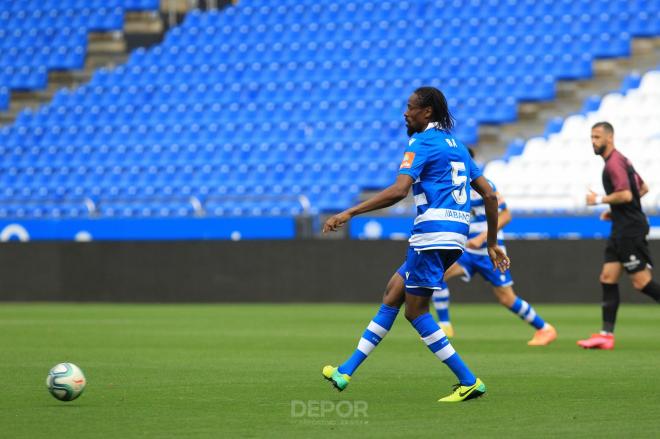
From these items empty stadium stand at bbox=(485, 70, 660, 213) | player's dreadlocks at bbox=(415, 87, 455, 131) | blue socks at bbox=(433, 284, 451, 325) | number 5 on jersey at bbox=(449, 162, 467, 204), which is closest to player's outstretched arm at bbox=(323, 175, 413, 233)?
number 5 on jersey at bbox=(449, 162, 467, 204)

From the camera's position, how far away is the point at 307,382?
934 cm

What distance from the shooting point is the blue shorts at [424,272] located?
26.5 feet

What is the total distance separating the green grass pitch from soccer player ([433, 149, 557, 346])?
9.6 inches

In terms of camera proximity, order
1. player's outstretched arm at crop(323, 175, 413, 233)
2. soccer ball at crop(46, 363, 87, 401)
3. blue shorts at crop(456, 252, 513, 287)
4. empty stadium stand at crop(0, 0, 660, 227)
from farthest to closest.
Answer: empty stadium stand at crop(0, 0, 660, 227) → blue shorts at crop(456, 252, 513, 287) → soccer ball at crop(46, 363, 87, 401) → player's outstretched arm at crop(323, 175, 413, 233)

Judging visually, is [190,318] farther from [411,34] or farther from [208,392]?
[411,34]

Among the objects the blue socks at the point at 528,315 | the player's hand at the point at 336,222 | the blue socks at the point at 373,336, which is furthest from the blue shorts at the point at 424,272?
the blue socks at the point at 528,315

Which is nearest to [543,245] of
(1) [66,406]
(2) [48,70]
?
(1) [66,406]

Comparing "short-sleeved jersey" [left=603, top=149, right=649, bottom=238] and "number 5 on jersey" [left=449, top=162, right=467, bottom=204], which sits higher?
"short-sleeved jersey" [left=603, top=149, right=649, bottom=238]

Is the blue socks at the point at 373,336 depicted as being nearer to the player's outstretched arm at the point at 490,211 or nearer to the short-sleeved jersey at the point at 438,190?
the short-sleeved jersey at the point at 438,190

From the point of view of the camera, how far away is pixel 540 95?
1012 inches

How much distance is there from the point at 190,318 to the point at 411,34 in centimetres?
1227

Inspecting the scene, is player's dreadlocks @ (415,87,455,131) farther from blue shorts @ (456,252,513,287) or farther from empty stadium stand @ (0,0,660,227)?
empty stadium stand @ (0,0,660,227)

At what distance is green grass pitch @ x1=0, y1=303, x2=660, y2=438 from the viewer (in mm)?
6953

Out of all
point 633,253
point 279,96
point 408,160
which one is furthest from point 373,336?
point 279,96
